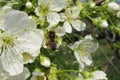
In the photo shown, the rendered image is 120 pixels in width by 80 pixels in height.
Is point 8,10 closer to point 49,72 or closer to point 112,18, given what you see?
point 49,72

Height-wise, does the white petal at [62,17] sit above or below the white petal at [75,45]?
above

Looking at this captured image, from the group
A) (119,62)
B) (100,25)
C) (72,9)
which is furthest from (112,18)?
(119,62)

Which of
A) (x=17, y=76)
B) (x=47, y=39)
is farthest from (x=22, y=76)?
(x=47, y=39)

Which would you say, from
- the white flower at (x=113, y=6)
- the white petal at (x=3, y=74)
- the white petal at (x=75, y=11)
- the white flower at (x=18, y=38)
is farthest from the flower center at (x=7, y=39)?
the white flower at (x=113, y=6)

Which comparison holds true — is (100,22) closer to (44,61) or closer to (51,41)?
(51,41)

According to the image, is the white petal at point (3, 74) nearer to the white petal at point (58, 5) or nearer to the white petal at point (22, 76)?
the white petal at point (22, 76)
